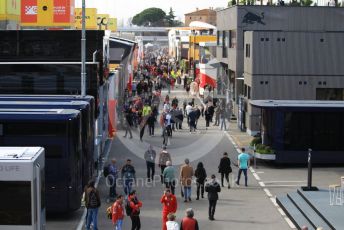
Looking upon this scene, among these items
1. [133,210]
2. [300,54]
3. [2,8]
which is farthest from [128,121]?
[2,8]

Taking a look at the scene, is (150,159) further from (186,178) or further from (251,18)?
(251,18)

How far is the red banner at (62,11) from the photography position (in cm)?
7883

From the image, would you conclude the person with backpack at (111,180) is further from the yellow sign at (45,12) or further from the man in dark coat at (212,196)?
the yellow sign at (45,12)

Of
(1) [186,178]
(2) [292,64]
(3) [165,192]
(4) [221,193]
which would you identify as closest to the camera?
(3) [165,192]

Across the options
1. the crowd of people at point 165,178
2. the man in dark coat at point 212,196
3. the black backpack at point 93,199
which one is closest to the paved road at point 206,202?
the man in dark coat at point 212,196

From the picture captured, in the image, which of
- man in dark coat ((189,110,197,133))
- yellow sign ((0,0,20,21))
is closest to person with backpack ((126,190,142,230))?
man in dark coat ((189,110,197,133))

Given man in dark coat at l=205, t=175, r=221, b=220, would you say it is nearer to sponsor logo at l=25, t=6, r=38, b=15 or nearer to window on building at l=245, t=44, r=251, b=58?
window on building at l=245, t=44, r=251, b=58

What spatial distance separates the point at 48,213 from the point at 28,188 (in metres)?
5.77

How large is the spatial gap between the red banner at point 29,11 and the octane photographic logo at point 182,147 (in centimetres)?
3940

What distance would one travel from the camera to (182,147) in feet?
116

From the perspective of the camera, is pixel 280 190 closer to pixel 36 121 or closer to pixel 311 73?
pixel 36 121

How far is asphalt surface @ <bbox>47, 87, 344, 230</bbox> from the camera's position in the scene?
21188 millimetres

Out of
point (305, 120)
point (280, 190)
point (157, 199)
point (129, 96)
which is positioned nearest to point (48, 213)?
point (157, 199)

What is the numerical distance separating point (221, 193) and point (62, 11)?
5659 centimetres
